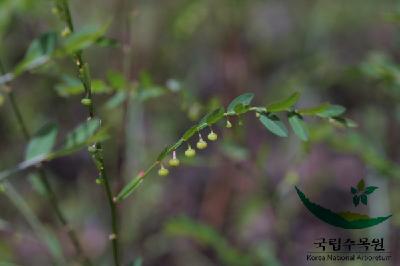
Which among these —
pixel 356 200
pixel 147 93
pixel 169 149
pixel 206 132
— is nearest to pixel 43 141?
pixel 169 149

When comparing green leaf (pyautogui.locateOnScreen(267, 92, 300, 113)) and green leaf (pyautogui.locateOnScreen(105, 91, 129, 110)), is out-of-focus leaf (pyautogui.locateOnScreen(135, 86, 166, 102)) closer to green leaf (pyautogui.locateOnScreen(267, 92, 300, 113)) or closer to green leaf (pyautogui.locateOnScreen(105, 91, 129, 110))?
green leaf (pyautogui.locateOnScreen(105, 91, 129, 110))

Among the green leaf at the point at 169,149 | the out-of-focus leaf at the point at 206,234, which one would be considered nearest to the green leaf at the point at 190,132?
the green leaf at the point at 169,149

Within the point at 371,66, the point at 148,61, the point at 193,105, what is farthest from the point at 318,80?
the point at 148,61

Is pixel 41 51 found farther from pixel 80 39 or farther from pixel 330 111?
pixel 330 111

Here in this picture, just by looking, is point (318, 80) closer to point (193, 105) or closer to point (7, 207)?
point (193, 105)

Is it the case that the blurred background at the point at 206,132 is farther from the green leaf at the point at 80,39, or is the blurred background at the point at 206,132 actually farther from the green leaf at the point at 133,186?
the green leaf at the point at 80,39

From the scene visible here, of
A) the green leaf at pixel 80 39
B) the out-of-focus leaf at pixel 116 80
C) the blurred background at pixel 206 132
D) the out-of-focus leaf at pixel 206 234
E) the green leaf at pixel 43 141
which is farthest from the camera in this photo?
the blurred background at pixel 206 132

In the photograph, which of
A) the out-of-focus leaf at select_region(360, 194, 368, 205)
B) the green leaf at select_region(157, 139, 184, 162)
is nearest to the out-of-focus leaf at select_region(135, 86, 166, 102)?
the green leaf at select_region(157, 139, 184, 162)
